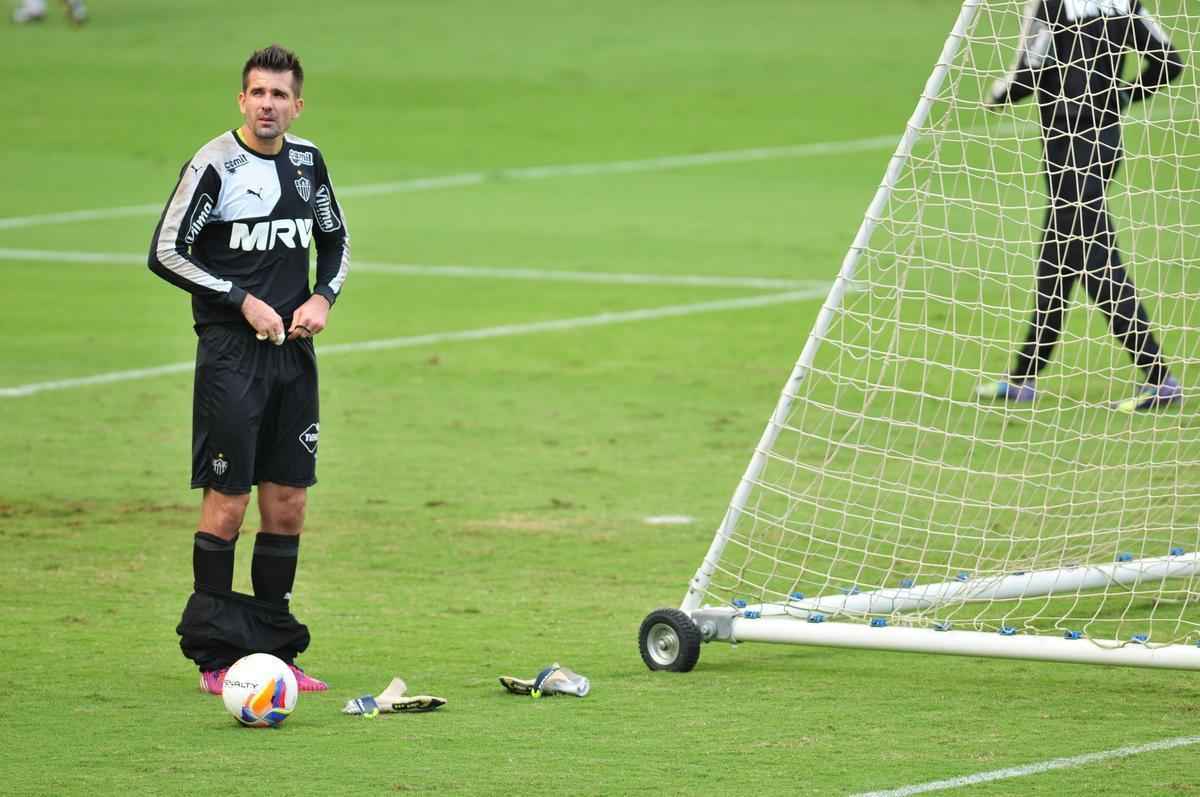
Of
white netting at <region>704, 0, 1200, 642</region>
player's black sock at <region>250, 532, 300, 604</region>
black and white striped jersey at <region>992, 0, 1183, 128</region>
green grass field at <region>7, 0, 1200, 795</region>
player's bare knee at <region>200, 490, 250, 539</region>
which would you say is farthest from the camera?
black and white striped jersey at <region>992, 0, 1183, 128</region>

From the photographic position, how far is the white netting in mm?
7555

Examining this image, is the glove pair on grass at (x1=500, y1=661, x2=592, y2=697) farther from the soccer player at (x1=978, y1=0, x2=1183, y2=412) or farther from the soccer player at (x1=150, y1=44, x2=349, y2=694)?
the soccer player at (x1=978, y1=0, x2=1183, y2=412)

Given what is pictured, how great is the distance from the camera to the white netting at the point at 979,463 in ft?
24.8

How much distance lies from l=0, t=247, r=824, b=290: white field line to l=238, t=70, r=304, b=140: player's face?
10.7 m

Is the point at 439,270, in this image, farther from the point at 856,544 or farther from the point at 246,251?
the point at 246,251

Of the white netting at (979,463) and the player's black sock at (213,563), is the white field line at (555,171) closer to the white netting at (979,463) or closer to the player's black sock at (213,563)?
the white netting at (979,463)

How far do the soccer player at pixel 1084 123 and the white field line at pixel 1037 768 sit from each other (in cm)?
183

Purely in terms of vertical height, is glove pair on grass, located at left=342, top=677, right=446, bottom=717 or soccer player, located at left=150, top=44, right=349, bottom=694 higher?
soccer player, located at left=150, top=44, right=349, bottom=694

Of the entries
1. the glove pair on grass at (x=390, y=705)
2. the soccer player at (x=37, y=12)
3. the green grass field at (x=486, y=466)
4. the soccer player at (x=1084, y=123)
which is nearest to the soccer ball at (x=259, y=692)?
the green grass field at (x=486, y=466)

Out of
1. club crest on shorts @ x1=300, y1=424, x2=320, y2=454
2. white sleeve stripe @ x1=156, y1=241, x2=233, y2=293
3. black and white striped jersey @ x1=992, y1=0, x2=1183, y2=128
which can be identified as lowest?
club crest on shorts @ x1=300, y1=424, x2=320, y2=454

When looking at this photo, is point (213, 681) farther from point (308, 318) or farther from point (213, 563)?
point (308, 318)

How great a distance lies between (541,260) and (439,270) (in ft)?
Answer: 3.27

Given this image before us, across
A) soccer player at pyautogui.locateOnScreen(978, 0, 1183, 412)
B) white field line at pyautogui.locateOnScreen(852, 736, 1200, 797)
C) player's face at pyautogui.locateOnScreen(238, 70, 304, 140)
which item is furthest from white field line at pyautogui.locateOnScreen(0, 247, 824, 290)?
white field line at pyautogui.locateOnScreen(852, 736, 1200, 797)

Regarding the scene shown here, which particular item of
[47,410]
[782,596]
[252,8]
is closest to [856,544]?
[782,596]
